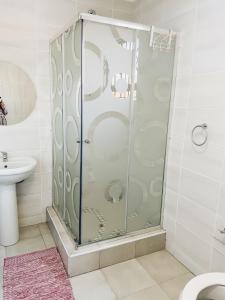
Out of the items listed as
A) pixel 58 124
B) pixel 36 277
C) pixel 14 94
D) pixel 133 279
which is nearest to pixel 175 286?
pixel 133 279

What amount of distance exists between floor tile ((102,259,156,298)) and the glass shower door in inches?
10.5

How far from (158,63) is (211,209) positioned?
124 centimetres

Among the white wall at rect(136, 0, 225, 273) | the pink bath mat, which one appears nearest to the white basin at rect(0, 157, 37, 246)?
the pink bath mat

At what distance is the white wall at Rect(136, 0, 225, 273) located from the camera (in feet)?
5.41

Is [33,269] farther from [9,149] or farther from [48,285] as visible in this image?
[9,149]

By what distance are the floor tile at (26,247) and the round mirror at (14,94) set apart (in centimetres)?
118

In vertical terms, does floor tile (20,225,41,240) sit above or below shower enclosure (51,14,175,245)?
below

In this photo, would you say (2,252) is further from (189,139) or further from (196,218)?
(189,139)

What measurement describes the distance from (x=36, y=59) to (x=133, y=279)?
2.17m

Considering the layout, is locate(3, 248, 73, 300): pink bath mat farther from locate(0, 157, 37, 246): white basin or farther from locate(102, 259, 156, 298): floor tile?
locate(102, 259, 156, 298): floor tile

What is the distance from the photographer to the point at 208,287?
128cm

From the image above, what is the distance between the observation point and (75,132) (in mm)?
1897

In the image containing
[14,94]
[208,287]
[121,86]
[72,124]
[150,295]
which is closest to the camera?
[208,287]

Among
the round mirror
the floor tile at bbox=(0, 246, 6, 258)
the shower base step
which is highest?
the round mirror
